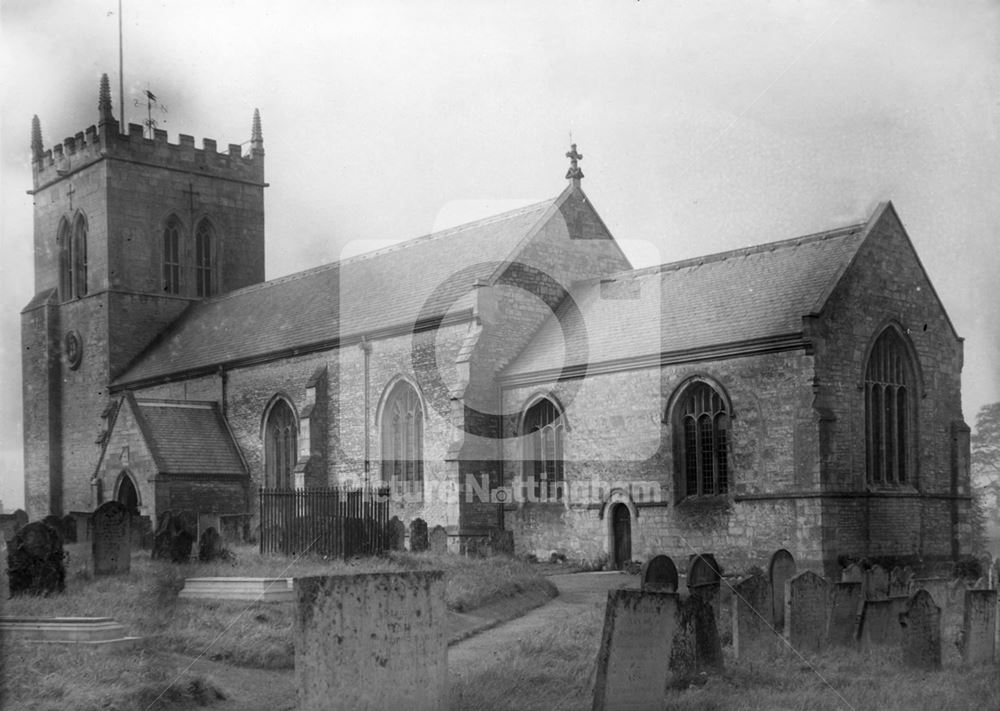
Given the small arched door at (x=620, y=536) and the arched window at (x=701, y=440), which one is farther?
the small arched door at (x=620, y=536)

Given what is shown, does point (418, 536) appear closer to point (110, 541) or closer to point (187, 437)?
point (110, 541)

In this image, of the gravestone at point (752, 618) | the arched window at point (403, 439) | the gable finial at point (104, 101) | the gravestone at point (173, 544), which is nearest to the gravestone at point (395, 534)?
the gravestone at point (173, 544)

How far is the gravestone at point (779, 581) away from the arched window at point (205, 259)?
31160 millimetres

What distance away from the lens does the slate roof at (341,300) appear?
28234 mm

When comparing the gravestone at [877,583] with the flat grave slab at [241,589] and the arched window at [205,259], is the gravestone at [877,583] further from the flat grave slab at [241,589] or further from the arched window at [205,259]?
the arched window at [205,259]

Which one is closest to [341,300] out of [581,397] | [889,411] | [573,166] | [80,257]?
[573,166]

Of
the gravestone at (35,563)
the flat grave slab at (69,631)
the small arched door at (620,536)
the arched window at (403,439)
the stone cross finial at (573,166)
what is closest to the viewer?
the flat grave slab at (69,631)

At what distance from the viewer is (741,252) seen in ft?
81.9

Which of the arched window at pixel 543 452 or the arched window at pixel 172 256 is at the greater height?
the arched window at pixel 172 256

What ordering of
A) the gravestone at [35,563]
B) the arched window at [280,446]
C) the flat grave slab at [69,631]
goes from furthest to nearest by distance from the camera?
the arched window at [280,446] < the gravestone at [35,563] < the flat grave slab at [69,631]

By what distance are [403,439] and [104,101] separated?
17.7 metres

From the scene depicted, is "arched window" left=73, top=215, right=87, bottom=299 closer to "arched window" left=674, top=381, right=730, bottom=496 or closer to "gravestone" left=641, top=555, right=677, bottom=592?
"arched window" left=674, top=381, right=730, bottom=496

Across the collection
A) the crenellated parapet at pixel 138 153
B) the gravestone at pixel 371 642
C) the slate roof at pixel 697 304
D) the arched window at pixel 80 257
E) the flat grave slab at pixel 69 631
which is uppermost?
the crenellated parapet at pixel 138 153

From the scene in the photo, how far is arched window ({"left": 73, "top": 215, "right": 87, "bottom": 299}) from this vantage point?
40.7m
